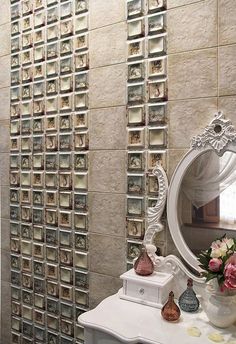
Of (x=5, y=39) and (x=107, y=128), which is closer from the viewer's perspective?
(x=107, y=128)

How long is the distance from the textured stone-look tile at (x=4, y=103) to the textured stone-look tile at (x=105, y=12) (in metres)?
0.76

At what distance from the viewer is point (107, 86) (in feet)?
5.55

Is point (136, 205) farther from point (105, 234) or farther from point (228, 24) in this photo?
point (228, 24)

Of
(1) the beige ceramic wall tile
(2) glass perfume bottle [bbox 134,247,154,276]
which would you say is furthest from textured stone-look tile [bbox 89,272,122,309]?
(1) the beige ceramic wall tile

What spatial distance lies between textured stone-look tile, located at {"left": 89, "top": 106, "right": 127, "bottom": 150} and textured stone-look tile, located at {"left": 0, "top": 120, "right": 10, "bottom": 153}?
2.27ft

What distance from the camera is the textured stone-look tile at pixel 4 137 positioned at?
2.14m

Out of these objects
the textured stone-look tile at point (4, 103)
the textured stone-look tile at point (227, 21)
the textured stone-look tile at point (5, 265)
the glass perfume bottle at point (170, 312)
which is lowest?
the textured stone-look tile at point (5, 265)

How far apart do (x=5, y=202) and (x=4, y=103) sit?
660 mm

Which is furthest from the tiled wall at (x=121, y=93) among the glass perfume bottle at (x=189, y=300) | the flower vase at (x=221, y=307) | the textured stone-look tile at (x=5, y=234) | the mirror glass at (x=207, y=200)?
the textured stone-look tile at (x=5, y=234)

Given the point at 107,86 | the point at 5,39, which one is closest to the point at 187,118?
the point at 107,86

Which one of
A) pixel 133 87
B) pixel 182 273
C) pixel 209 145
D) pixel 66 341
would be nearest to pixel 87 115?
pixel 133 87

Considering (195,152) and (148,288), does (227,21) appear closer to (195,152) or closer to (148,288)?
(195,152)

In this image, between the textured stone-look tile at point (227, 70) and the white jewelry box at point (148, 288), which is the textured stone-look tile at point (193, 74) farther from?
the white jewelry box at point (148, 288)

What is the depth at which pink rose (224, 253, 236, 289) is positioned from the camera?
3.79 ft
